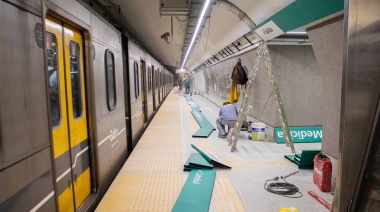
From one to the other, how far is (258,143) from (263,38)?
2467mm

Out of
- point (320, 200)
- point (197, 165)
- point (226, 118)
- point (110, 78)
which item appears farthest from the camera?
point (226, 118)

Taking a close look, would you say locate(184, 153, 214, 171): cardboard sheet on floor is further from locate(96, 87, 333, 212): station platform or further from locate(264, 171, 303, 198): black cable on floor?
locate(264, 171, 303, 198): black cable on floor

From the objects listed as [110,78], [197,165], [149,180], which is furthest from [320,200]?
[110,78]

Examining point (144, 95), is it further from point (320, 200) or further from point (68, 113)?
point (320, 200)

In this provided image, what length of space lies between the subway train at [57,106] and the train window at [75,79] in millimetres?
11

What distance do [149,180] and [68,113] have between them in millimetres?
1732

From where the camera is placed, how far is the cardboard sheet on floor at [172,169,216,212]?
297cm

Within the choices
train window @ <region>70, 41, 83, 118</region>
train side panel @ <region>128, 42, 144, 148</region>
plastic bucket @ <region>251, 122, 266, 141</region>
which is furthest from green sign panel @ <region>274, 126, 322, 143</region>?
train window @ <region>70, 41, 83, 118</region>

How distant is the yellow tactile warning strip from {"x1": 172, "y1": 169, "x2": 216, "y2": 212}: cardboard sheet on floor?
10cm

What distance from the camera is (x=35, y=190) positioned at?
1.76 m

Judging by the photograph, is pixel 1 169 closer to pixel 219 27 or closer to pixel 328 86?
pixel 328 86

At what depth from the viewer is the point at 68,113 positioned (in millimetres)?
2584

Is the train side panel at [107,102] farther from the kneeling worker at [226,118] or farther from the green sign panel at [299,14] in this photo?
the kneeling worker at [226,118]

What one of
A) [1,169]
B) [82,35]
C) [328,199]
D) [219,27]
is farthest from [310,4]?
[219,27]
